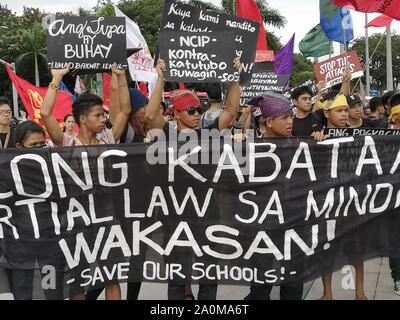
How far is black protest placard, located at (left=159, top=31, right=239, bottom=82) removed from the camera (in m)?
4.32

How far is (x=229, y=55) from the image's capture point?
435cm

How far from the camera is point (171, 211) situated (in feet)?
12.4

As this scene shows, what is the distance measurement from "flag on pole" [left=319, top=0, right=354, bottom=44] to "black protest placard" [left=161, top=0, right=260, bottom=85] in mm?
4826

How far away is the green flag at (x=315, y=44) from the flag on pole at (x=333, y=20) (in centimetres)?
196

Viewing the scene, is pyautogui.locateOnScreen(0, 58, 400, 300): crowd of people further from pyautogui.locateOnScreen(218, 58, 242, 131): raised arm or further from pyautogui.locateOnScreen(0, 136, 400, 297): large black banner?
pyautogui.locateOnScreen(0, 136, 400, 297): large black banner

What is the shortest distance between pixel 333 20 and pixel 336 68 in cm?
162

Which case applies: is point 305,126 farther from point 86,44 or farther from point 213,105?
point 86,44

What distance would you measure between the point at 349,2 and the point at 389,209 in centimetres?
431

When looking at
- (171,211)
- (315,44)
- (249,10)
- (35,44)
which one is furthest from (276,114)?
(35,44)

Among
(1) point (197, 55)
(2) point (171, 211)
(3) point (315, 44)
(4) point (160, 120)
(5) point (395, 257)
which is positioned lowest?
(5) point (395, 257)

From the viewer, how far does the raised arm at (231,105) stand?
4.32 metres
